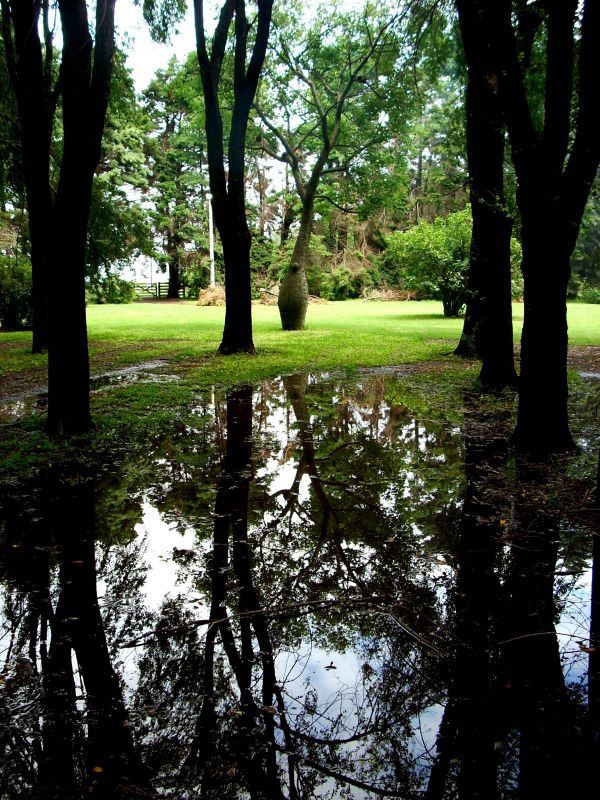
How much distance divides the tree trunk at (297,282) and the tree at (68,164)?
14385 millimetres

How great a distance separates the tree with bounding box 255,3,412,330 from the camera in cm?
1961

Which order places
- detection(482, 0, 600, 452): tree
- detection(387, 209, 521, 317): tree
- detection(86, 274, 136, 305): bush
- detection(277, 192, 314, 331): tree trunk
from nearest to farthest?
1. detection(482, 0, 600, 452): tree
2. detection(86, 274, 136, 305): bush
3. detection(277, 192, 314, 331): tree trunk
4. detection(387, 209, 521, 317): tree

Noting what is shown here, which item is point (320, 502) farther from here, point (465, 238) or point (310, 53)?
point (465, 238)

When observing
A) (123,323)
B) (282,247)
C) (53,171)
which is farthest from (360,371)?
(282,247)

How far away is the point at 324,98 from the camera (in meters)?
21.7

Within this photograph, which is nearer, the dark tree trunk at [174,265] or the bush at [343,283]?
the dark tree trunk at [174,265]

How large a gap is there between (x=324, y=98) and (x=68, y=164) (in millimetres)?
17300

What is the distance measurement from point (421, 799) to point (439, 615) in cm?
123

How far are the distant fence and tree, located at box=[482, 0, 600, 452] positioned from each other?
4062cm

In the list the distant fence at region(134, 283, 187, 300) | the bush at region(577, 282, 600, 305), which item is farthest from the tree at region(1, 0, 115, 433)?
the bush at region(577, 282, 600, 305)

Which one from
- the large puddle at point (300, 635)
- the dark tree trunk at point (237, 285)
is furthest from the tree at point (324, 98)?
the large puddle at point (300, 635)

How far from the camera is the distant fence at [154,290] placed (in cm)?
4547

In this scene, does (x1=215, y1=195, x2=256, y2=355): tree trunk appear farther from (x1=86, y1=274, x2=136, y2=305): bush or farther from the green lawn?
(x1=86, y1=274, x2=136, y2=305): bush

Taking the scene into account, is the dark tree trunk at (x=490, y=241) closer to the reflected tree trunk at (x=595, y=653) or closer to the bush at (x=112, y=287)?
the reflected tree trunk at (x=595, y=653)
